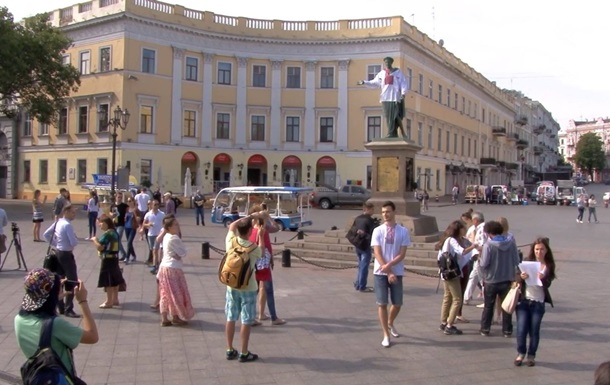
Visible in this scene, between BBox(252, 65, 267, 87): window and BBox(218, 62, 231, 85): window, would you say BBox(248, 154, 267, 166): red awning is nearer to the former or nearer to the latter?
BBox(252, 65, 267, 87): window

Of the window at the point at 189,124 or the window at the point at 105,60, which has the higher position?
the window at the point at 105,60

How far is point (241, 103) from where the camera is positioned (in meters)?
47.8

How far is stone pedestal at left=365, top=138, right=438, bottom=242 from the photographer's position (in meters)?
16.0

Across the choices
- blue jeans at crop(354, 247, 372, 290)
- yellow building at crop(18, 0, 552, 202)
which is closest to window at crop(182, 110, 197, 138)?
yellow building at crop(18, 0, 552, 202)

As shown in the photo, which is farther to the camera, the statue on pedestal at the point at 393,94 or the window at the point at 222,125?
the window at the point at 222,125

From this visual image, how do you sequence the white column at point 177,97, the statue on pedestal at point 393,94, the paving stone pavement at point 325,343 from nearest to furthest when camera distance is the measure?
the paving stone pavement at point 325,343 < the statue on pedestal at point 393,94 < the white column at point 177,97

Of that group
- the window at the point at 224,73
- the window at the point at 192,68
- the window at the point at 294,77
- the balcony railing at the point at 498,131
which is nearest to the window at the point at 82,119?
the window at the point at 192,68

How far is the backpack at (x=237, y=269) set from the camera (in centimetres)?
699

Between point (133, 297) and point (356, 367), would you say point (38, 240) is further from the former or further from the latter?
point (356, 367)

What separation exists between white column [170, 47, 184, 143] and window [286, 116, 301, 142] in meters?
8.46

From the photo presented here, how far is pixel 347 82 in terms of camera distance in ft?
158

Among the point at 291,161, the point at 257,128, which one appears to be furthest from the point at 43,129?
the point at 291,161

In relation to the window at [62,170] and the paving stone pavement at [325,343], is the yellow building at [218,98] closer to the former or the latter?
the window at [62,170]

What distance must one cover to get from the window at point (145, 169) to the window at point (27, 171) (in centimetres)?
1146
